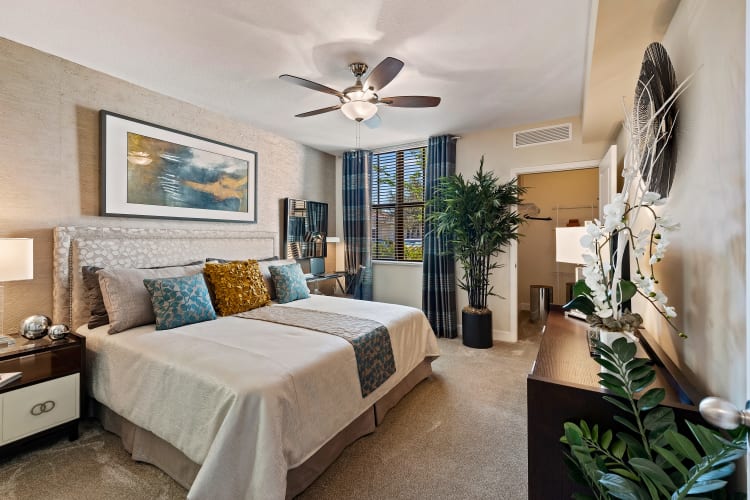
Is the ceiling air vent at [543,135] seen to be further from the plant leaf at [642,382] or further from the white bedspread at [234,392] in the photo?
the plant leaf at [642,382]

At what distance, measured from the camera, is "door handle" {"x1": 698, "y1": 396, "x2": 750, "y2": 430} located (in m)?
0.53

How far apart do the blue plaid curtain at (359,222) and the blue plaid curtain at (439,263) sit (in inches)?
37.5

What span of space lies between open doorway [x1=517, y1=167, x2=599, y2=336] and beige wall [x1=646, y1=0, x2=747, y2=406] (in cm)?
387

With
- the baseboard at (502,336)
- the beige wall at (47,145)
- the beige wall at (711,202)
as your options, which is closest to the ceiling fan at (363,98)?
the beige wall at (711,202)

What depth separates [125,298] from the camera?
227cm

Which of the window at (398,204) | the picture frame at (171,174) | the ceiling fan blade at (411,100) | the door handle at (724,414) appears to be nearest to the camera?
the door handle at (724,414)

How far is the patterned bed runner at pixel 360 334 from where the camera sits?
6.76 ft

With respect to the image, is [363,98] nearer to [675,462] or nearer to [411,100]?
[411,100]

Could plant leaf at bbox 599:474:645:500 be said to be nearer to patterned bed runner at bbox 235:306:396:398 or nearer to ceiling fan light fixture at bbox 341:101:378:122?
patterned bed runner at bbox 235:306:396:398

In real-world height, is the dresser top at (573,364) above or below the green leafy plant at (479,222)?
below

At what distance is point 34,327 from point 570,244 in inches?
141

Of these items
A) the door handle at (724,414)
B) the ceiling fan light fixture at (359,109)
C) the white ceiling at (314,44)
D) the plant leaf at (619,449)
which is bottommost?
the plant leaf at (619,449)

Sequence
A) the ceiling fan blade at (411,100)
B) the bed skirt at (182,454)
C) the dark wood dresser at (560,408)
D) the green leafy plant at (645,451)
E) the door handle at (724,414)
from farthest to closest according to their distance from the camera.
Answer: the ceiling fan blade at (411,100) → the bed skirt at (182,454) → the dark wood dresser at (560,408) → the green leafy plant at (645,451) → the door handle at (724,414)

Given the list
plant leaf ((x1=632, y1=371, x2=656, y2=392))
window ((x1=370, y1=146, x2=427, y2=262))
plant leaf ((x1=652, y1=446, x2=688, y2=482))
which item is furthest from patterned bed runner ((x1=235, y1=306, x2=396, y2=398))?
window ((x1=370, y1=146, x2=427, y2=262))
